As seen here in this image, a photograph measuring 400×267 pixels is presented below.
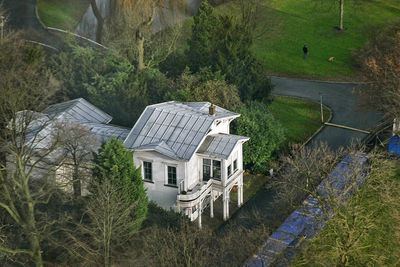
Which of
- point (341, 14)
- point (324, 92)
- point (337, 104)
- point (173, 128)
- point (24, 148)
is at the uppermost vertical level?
point (24, 148)

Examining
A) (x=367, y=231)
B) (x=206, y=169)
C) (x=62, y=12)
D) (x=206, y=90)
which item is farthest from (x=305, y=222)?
(x=62, y=12)

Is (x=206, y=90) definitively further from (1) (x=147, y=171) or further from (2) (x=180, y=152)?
(1) (x=147, y=171)

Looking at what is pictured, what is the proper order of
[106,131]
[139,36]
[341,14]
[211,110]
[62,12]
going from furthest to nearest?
[62,12]
[341,14]
[139,36]
[106,131]
[211,110]

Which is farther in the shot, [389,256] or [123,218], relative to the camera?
[389,256]

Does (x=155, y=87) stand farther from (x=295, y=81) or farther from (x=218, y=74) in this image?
(x=295, y=81)

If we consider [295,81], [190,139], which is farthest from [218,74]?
[295,81]

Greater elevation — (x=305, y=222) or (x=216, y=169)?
(x=216, y=169)

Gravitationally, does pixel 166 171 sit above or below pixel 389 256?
above
